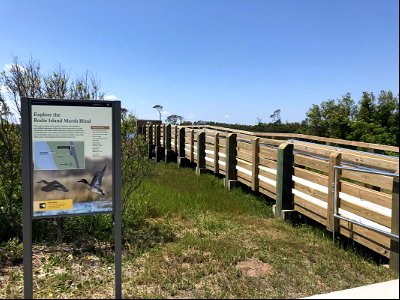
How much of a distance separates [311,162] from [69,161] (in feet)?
13.7

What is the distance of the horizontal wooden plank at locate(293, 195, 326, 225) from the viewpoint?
6225mm

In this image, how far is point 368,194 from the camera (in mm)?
5090

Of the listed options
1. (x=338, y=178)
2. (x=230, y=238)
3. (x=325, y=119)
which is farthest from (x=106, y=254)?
(x=325, y=119)

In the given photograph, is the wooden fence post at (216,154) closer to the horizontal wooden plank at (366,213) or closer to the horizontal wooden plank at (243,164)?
the horizontal wooden plank at (243,164)

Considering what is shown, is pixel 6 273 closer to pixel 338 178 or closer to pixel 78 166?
pixel 78 166

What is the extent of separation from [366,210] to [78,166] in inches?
137

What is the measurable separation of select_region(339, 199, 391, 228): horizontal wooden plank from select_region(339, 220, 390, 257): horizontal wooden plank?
151 millimetres

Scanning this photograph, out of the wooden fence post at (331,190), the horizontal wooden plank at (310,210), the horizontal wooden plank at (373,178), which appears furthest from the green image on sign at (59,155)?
the horizontal wooden plank at (310,210)

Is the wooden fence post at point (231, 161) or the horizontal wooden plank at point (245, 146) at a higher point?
the horizontal wooden plank at point (245, 146)

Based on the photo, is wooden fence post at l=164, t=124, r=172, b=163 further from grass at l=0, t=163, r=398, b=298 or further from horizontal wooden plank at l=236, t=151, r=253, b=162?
grass at l=0, t=163, r=398, b=298

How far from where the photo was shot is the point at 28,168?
349 centimetres

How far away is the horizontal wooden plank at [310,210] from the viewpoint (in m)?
6.23

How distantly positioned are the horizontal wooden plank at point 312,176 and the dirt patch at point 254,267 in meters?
1.97

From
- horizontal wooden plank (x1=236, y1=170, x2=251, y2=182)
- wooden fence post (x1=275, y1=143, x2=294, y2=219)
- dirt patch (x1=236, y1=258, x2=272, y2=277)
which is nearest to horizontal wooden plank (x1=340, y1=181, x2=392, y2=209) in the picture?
dirt patch (x1=236, y1=258, x2=272, y2=277)
